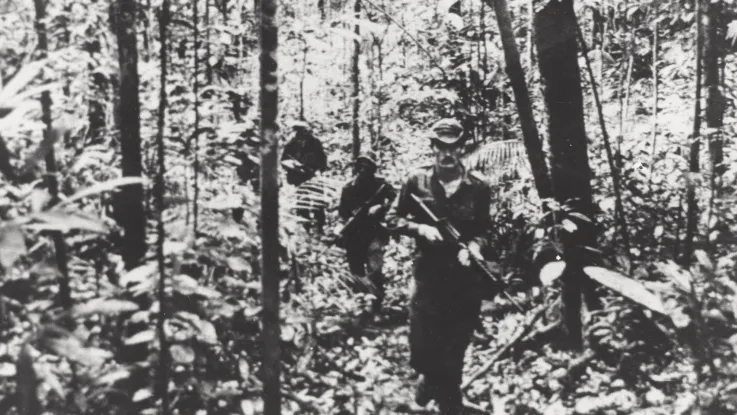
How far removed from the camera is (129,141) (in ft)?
13.1

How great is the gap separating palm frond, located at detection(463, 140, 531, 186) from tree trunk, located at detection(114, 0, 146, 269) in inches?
155

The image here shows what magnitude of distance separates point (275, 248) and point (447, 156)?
217 cm

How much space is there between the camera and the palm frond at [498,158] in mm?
7008

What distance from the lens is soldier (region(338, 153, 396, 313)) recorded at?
24.0ft

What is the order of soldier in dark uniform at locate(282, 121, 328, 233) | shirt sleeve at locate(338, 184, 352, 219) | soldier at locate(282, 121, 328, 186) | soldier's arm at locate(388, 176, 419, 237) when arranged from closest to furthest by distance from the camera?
soldier's arm at locate(388, 176, 419, 237) < shirt sleeve at locate(338, 184, 352, 219) < soldier in dark uniform at locate(282, 121, 328, 233) < soldier at locate(282, 121, 328, 186)

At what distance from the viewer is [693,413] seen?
10.9 ft

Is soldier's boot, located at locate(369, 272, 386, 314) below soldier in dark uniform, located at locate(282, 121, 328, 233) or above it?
below

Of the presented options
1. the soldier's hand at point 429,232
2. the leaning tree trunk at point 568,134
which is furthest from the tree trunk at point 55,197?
the leaning tree trunk at point 568,134

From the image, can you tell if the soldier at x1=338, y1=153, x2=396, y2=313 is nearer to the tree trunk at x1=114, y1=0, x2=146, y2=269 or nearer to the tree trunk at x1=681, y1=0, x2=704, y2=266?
the tree trunk at x1=681, y1=0, x2=704, y2=266

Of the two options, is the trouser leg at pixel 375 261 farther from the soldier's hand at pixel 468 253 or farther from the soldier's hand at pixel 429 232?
the soldier's hand at pixel 468 253

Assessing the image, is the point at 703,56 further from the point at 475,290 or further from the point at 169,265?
the point at 169,265

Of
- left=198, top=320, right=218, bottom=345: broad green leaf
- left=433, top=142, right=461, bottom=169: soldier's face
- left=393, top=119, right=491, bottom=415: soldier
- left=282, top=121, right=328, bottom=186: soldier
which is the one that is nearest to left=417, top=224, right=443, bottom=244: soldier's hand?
left=393, top=119, right=491, bottom=415: soldier

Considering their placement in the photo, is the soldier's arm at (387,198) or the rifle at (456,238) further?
the soldier's arm at (387,198)

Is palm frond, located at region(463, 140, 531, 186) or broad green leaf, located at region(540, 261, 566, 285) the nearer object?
broad green leaf, located at region(540, 261, 566, 285)
